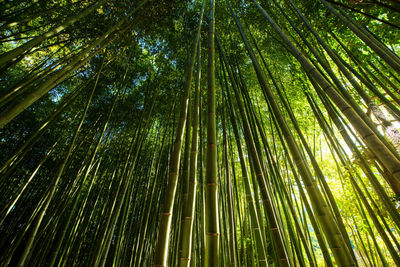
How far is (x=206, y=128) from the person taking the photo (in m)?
3.19

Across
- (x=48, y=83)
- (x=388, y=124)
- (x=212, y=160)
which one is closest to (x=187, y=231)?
(x=212, y=160)

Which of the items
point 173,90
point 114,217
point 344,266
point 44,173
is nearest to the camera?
point 344,266

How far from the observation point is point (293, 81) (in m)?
3.15

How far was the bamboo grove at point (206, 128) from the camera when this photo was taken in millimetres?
1084

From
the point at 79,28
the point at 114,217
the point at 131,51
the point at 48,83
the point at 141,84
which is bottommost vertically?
the point at 114,217

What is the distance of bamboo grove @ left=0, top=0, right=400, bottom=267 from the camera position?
1084mm

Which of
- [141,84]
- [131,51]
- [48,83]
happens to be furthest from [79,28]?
[48,83]

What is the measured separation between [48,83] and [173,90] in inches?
114

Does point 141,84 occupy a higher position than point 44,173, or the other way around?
point 141,84

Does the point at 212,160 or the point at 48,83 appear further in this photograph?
the point at 48,83

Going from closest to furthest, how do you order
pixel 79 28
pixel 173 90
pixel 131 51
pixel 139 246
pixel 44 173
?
pixel 139 246 < pixel 79 28 < pixel 131 51 < pixel 173 90 < pixel 44 173

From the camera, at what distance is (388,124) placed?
2.77 m

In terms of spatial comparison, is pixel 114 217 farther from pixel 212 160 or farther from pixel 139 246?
pixel 212 160

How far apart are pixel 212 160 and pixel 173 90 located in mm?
3298
